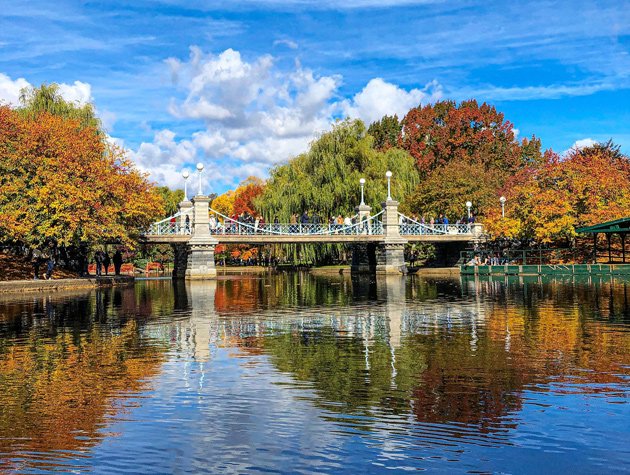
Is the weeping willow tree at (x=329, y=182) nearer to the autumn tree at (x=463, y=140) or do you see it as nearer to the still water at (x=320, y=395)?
the autumn tree at (x=463, y=140)

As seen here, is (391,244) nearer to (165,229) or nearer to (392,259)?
(392,259)

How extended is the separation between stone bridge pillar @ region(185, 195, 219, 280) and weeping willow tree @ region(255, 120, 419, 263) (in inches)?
408

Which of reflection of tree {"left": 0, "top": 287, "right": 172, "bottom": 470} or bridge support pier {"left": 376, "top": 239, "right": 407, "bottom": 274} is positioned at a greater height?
bridge support pier {"left": 376, "top": 239, "right": 407, "bottom": 274}

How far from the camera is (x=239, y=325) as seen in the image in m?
20.6

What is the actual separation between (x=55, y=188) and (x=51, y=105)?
1512cm

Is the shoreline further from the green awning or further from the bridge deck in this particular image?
the green awning

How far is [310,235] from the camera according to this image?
181ft

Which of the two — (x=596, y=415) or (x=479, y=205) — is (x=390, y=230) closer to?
(x=479, y=205)

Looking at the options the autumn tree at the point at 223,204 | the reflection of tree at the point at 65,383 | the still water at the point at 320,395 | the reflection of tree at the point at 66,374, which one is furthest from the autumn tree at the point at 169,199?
the reflection of tree at the point at 65,383

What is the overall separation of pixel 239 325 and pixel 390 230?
38658mm

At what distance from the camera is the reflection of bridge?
173 feet

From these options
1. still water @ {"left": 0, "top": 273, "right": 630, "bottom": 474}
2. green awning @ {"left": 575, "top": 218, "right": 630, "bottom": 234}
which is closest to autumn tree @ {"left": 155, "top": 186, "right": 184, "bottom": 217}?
green awning @ {"left": 575, "top": 218, "right": 630, "bottom": 234}

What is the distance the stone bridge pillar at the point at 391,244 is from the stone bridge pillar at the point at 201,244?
14210mm

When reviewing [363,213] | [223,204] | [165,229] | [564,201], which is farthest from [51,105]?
[223,204]
